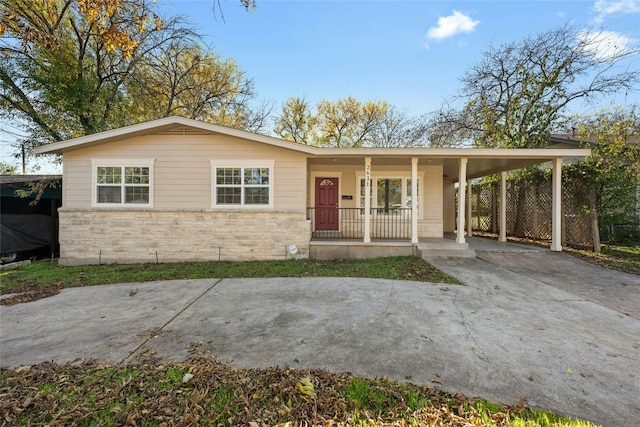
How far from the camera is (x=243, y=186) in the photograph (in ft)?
28.0

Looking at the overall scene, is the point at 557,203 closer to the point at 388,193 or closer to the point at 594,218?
the point at 594,218

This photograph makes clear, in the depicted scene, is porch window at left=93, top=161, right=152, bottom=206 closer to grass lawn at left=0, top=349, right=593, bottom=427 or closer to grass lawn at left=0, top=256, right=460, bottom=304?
grass lawn at left=0, top=256, right=460, bottom=304

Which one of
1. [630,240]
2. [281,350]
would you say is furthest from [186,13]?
[630,240]

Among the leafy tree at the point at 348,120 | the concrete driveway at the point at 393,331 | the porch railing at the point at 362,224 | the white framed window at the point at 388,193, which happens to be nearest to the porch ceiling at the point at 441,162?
the white framed window at the point at 388,193

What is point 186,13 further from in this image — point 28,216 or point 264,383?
point 264,383

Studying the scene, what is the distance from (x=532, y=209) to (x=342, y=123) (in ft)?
58.3

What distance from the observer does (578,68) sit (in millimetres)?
12609

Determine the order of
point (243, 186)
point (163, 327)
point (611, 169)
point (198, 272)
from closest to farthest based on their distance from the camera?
point (163, 327), point (198, 272), point (611, 169), point (243, 186)

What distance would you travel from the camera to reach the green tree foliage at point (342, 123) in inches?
965

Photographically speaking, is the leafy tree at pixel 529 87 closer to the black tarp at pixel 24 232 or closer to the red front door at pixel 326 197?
the red front door at pixel 326 197

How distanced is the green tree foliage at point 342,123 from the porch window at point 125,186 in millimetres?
16913

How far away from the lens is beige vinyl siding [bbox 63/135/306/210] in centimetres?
841

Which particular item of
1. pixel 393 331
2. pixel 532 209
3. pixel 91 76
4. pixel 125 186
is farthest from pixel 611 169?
pixel 91 76

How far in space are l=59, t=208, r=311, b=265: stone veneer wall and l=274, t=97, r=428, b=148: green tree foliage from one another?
1720 centimetres
